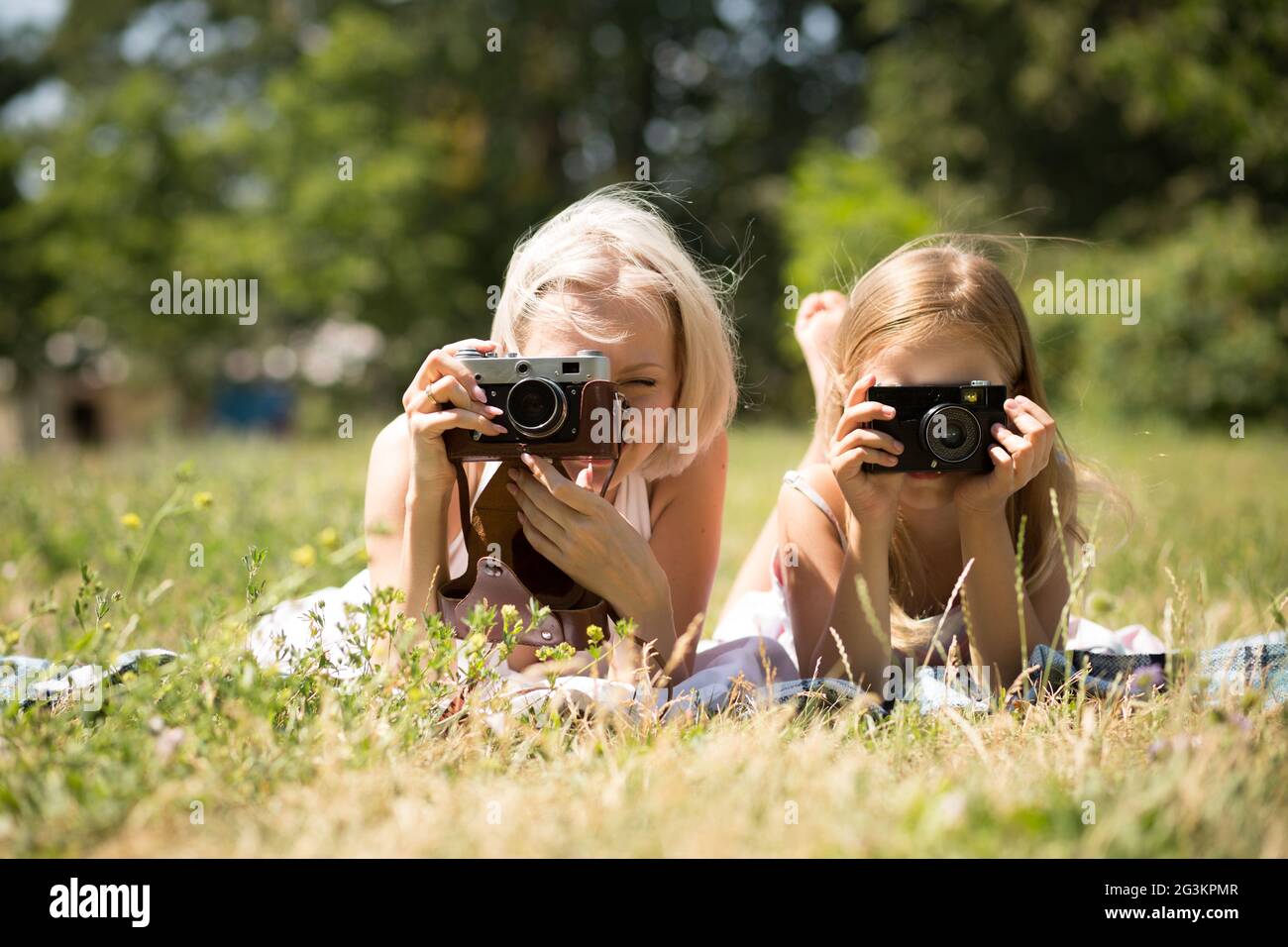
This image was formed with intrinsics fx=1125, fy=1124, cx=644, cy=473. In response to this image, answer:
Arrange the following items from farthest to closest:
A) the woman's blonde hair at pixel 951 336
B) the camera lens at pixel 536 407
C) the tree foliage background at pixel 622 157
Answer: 1. the tree foliage background at pixel 622 157
2. the woman's blonde hair at pixel 951 336
3. the camera lens at pixel 536 407

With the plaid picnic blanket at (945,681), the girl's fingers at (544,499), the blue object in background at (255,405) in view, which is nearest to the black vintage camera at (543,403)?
the girl's fingers at (544,499)

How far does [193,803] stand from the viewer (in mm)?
1612

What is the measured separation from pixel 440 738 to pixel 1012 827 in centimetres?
105

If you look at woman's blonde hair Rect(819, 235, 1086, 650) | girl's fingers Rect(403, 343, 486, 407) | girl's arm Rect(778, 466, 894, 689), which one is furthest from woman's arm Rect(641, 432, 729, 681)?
girl's fingers Rect(403, 343, 486, 407)

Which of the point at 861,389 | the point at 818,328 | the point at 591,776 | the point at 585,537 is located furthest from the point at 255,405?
the point at 591,776

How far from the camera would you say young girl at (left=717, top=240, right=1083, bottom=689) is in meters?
2.44

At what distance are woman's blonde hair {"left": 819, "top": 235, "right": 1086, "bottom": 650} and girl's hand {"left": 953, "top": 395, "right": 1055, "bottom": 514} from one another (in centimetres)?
25

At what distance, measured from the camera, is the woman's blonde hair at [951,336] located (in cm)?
265

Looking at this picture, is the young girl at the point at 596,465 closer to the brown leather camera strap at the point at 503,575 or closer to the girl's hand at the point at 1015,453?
the brown leather camera strap at the point at 503,575

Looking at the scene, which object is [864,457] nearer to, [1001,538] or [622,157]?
[1001,538]

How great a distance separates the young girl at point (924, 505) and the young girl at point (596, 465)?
0.27 m

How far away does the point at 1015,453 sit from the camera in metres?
2.35

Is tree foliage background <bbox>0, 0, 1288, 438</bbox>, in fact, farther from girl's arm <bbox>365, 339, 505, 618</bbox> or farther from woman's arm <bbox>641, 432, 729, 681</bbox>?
girl's arm <bbox>365, 339, 505, 618</bbox>
